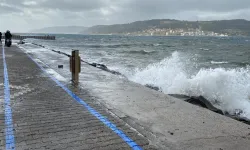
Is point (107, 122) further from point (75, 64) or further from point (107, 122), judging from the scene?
point (75, 64)

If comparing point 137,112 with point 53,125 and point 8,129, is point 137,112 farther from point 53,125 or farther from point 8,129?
point 8,129

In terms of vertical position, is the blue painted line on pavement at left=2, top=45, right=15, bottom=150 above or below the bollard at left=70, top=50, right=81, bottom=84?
below

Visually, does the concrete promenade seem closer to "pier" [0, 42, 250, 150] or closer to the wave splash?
"pier" [0, 42, 250, 150]

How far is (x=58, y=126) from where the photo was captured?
5109mm

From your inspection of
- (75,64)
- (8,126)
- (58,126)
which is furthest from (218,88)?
(8,126)

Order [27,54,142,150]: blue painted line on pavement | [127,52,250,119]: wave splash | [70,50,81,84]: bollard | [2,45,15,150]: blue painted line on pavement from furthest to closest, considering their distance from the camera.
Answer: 1. [70,50,81,84]: bollard
2. [127,52,250,119]: wave splash
3. [27,54,142,150]: blue painted line on pavement
4. [2,45,15,150]: blue painted line on pavement

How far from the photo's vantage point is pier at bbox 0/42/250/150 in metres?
4.39

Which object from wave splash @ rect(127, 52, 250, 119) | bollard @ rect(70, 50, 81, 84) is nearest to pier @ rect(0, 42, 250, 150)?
bollard @ rect(70, 50, 81, 84)

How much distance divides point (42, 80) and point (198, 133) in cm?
682

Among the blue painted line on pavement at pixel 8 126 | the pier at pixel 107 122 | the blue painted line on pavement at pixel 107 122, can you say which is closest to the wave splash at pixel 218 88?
the pier at pixel 107 122

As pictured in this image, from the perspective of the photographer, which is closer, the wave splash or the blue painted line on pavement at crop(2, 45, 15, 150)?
the blue painted line on pavement at crop(2, 45, 15, 150)

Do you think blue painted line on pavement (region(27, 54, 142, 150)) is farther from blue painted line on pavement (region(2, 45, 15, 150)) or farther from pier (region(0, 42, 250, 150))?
blue painted line on pavement (region(2, 45, 15, 150))

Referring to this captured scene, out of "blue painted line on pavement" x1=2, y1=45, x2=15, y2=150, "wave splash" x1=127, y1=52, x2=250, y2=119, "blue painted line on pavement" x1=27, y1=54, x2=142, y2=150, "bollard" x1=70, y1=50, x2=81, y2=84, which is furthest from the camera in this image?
"bollard" x1=70, y1=50, x2=81, y2=84

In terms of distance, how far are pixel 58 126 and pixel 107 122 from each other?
0.92 metres
